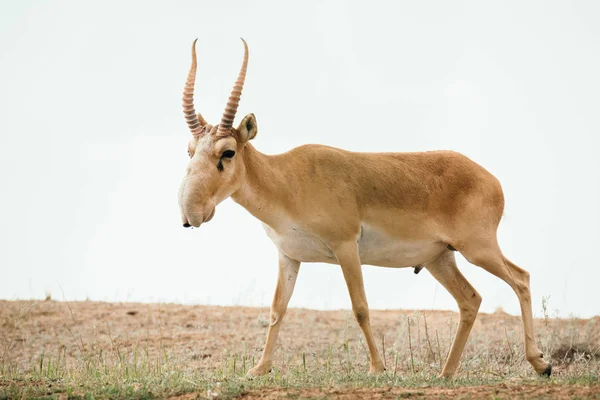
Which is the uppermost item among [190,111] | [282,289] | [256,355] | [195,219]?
[190,111]

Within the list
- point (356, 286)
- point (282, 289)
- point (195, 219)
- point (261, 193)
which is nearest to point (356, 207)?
point (356, 286)

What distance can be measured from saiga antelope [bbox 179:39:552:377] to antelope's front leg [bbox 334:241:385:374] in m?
0.01

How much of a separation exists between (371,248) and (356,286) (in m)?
0.66

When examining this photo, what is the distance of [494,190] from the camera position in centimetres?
1015

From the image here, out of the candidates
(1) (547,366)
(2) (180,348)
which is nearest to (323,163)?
(1) (547,366)

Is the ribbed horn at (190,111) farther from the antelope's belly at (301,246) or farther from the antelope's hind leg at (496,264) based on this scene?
the antelope's hind leg at (496,264)

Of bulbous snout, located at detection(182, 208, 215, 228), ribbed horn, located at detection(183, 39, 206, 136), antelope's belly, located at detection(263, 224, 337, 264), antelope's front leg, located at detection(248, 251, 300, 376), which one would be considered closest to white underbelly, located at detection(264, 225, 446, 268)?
antelope's belly, located at detection(263, 224, 337, 264)

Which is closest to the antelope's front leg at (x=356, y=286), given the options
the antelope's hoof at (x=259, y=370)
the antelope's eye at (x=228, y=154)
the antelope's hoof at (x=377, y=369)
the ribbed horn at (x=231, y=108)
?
the antelope's hoof at (x=377, y=369)

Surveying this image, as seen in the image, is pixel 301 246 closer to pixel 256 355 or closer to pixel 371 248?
pixel 371 248

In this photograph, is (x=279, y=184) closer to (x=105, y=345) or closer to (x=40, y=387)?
(x=40, y=387)

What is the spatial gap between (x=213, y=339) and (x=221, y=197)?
21.1 ft

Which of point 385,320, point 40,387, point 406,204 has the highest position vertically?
point 406,204

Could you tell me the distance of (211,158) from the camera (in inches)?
341

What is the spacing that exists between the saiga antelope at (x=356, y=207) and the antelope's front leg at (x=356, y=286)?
0.4 inches
